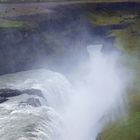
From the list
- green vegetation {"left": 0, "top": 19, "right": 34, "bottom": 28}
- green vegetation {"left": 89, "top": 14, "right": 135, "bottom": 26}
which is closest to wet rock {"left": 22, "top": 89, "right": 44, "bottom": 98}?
green vegetation {"left": 0, "top": 19, "right": 34, "bottom": 28}

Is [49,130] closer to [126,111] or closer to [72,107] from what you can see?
[126,111]

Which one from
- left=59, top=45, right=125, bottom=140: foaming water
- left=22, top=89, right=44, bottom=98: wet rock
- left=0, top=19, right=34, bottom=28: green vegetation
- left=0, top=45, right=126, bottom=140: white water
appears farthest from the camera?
left=0, top=19, right=34, bottom=28: green vegetation

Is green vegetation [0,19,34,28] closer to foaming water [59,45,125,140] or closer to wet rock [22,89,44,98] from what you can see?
foaming water [59,45,125,140]

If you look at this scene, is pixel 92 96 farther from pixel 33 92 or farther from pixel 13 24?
pixel 13 24

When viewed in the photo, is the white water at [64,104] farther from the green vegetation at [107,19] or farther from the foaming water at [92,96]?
the green vegetation at [107,19]

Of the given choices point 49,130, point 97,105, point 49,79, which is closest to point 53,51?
point 49,79

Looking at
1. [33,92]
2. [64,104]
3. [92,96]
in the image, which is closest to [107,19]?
[92,96]

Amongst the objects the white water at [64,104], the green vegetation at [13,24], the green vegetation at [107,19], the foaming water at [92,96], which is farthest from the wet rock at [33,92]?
the green vegetation at [107,19]

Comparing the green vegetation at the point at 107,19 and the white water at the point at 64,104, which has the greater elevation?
the green vegetation at the point at 107,19
